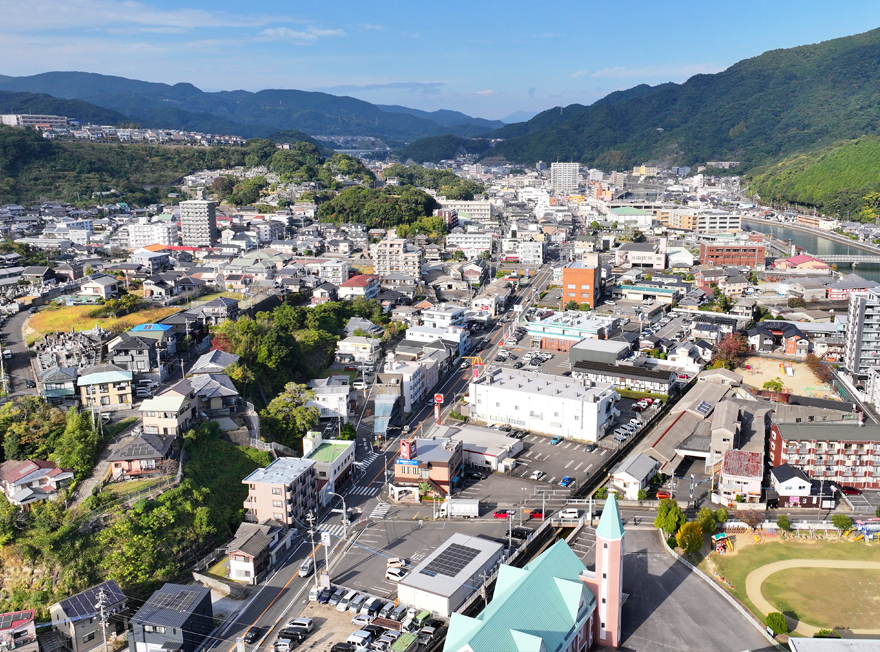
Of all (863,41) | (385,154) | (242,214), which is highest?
(863,41)

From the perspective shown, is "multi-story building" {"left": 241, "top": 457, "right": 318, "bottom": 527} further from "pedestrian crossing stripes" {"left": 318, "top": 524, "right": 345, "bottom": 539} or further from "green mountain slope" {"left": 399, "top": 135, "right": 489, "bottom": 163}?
"green mountain slope" {"left": 399, "top": 135, "right": 489, "bottom": 163}

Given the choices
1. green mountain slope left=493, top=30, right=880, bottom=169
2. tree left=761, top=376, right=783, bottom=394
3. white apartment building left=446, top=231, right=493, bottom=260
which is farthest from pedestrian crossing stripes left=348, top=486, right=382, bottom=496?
green mountain slope left=493, top=30, right=880, bottom=169

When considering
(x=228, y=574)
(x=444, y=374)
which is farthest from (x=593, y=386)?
(x=228, y=574)

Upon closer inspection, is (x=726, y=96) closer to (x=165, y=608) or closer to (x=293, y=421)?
(x=293, y=421)

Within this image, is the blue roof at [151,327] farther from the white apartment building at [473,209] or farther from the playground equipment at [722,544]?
the white apartment building at [473,209]

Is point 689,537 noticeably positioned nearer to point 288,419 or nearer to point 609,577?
point 609,577

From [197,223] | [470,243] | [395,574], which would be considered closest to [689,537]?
[395,574]

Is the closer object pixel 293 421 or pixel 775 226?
pixel 293 421
